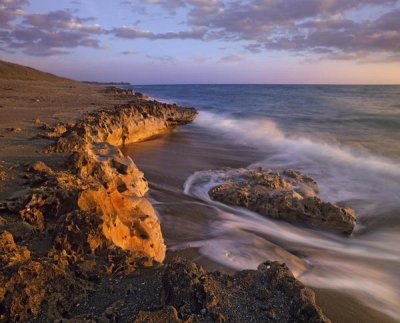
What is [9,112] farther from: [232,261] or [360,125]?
[360,125]

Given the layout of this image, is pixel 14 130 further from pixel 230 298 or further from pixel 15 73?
pixel 15 73

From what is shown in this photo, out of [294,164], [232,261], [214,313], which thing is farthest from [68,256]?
[294,164]

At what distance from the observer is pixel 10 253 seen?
3445 millimetres

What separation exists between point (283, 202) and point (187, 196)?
7.70 ft

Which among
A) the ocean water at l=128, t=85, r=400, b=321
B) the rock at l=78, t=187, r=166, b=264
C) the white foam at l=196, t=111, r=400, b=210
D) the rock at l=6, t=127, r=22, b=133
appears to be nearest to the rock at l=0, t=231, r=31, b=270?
the rock at l=78, t=187, r=166, b=264

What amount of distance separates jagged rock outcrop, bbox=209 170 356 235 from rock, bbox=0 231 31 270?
228 inches

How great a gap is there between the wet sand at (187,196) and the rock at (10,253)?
291 centimetres

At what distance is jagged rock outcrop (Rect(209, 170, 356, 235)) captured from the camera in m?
7.92

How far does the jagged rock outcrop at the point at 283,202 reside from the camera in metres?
7.92

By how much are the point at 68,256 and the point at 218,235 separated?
155 inches

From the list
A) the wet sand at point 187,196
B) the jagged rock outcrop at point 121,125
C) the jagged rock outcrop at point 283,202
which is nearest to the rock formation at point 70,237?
the wet sand at point 187,196

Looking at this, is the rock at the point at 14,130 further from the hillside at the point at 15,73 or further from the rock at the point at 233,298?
the hillside at the point at 15,73

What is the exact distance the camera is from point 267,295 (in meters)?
3.25

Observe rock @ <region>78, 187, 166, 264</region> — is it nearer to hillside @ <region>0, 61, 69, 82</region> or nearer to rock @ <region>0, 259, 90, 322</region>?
rock @ <region>0, 259, 90, 322</region>
